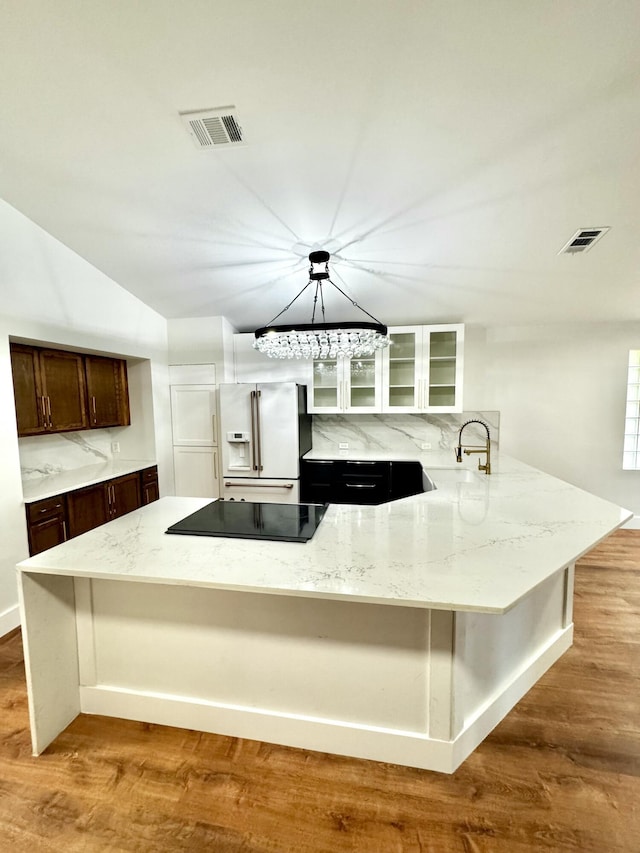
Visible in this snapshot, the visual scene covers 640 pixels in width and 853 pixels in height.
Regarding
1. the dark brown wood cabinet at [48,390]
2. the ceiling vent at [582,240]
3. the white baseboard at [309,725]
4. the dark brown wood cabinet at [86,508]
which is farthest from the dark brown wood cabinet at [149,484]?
the ceiling vent at [582,240]

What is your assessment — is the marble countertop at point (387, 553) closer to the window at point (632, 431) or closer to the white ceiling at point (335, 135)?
the white ceiling at point (335, 135)

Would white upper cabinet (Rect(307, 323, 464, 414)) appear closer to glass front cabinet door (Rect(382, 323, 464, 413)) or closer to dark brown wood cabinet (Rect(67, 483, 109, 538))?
glass front cabinet door (Rect(382, 323, 464, 413))

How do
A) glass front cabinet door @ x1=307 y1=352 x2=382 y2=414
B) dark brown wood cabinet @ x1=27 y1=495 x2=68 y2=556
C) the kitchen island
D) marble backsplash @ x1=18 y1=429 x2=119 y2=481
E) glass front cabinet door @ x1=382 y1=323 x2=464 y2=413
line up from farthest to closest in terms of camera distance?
glass front cabinet door @ x1=307 y1=352 x2=382 y2=414
glass front cabinet door @ x1=382 y1=323 x2=464 y2=413
marble backsplash @ x1=18 y1=429 x2=119 y2=481
dark brown wood cabinet @ x1=27 y1=495 x2=68 y2=556
the kitchen island

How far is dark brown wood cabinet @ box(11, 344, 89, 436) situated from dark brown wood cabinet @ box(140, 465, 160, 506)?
2.37 ft

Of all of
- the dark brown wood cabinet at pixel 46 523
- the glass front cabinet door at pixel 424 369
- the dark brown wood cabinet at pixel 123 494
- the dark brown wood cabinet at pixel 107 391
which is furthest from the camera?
the glass front cabinet door at pixel 424 369

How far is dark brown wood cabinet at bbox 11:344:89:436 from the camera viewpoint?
2.70 m

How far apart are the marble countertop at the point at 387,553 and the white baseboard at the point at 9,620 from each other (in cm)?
131

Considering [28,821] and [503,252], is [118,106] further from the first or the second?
[28,821]

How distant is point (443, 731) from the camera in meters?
1.42

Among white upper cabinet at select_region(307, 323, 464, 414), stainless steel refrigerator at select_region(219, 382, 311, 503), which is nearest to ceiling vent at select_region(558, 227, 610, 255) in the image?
white upper cabinet at select_region(307, 323, 464, 414)

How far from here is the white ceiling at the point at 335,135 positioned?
1.28m

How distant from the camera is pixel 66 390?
310 centimetres

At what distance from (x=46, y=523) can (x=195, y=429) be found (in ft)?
5.49

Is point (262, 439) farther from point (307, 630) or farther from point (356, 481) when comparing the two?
point (307, 630)
